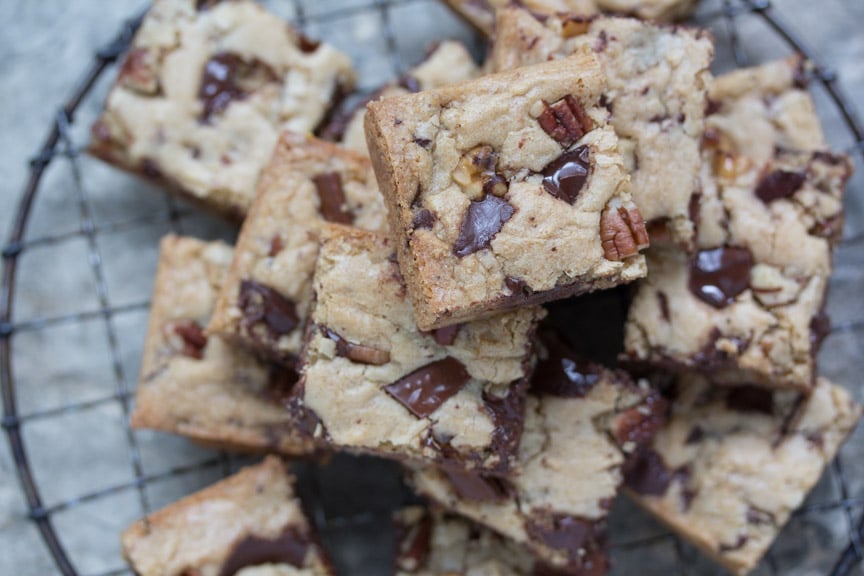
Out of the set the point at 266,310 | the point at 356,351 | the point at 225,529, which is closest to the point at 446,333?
the point at 356,351

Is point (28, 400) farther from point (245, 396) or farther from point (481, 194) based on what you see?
point (481, 194)

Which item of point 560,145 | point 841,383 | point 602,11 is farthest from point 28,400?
point 841,383

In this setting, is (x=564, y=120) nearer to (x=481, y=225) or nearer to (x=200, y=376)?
(x=481, y=225)

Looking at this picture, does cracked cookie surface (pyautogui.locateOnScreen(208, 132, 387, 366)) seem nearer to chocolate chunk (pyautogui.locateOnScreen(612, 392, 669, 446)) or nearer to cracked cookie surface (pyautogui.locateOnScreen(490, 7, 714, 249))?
cracked cookie surface (pyautogui.locateOnScreen(490, 7, 714, 249))

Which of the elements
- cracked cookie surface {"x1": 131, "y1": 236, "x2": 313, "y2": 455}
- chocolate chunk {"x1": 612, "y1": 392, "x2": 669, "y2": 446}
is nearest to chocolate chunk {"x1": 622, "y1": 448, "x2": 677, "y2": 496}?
chocolate chunk {"x1": 612, "y1": 392, "x2": 669, "y2": 446}

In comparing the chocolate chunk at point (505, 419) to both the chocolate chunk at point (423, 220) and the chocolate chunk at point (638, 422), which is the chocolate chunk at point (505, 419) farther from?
the chocolate chunk at point (423, 220)

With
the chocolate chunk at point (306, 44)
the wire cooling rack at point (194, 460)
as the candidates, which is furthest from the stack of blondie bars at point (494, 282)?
the wire cooling rack at point (194, 460)
